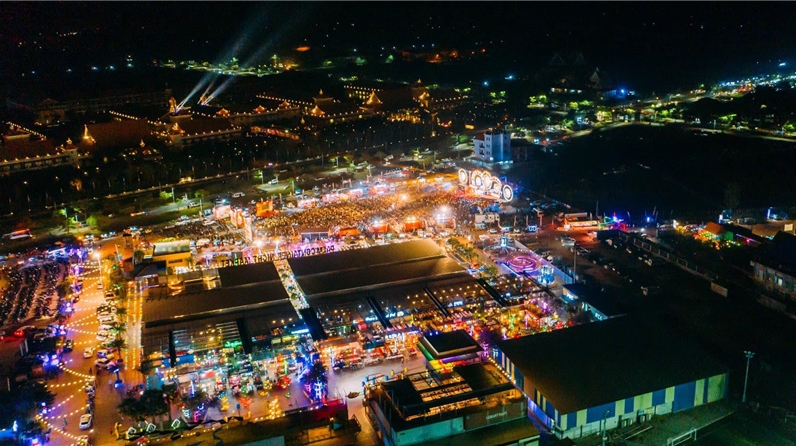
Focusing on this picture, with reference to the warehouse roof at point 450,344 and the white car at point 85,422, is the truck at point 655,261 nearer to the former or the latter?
the warehouse roof at point 450,344

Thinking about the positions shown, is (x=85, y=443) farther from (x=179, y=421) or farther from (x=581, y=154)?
(x=581, y=154)

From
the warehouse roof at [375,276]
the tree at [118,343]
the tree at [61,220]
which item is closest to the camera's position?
the tree at [118,343]

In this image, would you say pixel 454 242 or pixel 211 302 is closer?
pixel 211 302

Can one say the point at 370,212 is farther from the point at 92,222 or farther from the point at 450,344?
the point at 450,344

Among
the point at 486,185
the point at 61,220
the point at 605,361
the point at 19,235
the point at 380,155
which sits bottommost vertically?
the point at 605,361

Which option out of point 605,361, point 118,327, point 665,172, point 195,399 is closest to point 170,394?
point 195,399

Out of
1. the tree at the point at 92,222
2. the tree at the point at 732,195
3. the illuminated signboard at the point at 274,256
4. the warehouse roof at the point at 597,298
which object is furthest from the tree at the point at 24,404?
the tree at the point at 732,195
